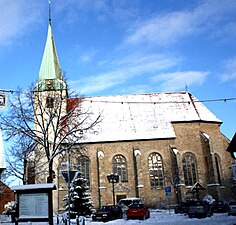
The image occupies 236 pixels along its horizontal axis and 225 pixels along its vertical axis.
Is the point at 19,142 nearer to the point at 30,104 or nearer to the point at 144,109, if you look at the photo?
the point at 30,104

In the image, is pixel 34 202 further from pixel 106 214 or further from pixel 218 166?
pixel 218 166

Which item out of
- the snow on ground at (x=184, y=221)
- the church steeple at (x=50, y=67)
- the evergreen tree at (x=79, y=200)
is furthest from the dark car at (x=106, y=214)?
the church steeple at (x=50, y=67)

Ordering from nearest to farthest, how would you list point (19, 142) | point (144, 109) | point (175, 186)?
1. point (19, 142)
2. point (175, 186)
3. point (144, 109)

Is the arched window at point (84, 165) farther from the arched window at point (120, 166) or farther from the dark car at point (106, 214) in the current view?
the dark car at point (106, 214)

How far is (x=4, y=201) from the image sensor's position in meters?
57.2

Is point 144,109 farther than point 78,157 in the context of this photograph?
Yes

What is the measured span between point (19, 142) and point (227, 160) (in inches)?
910

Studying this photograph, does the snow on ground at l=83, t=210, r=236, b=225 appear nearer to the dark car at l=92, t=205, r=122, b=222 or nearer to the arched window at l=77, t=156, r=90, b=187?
the dark car at l=92, t=205, r=122, b=222

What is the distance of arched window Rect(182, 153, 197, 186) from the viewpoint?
3547 cm

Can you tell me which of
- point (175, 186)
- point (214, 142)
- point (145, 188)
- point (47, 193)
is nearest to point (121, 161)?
point (145, 188)

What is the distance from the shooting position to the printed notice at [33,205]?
42.2 ft

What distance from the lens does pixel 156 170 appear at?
35688 mm

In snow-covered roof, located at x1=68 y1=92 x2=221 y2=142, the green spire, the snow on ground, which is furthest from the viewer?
snow-covered roof, located at x1=68 y1=92 x2=221 y2=142

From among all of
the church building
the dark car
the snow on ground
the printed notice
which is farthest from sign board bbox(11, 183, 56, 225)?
the church building
